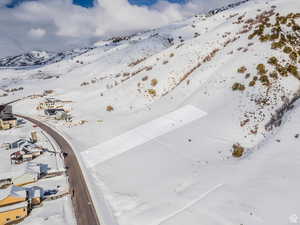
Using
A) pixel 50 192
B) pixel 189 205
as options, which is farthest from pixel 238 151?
pixel 50 192

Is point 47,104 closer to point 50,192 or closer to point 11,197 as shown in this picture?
point 50,192

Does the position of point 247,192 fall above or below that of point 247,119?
below

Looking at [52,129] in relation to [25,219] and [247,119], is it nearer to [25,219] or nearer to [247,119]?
[25,219]

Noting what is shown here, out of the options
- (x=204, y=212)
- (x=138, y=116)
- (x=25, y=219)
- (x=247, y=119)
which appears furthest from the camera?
(x=138, y=116)

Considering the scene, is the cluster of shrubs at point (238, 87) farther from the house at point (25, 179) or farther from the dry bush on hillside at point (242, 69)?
the house at point (25, 179)

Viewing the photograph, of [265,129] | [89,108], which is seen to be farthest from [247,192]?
[89,108]

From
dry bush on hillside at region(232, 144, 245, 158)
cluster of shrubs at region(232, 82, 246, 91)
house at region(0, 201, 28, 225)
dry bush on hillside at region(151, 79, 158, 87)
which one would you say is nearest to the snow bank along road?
house at region(0, 201, 28, 225)

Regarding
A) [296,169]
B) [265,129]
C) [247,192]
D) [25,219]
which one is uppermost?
[265,129]
